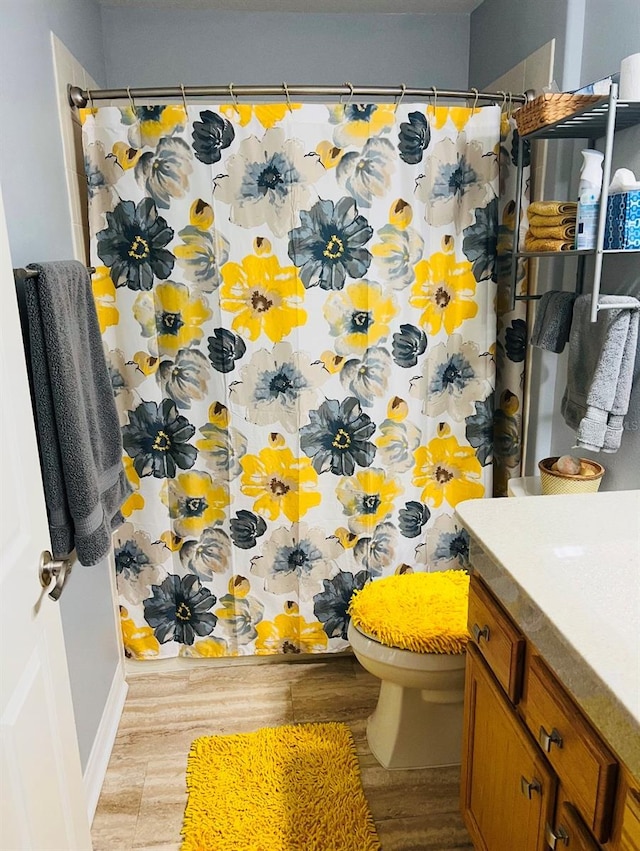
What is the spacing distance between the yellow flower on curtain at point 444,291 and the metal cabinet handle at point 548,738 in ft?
4.35

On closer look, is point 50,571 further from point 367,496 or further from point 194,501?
point 367,496

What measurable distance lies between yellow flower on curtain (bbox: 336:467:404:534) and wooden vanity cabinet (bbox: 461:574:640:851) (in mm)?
834

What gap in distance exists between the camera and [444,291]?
2.10m

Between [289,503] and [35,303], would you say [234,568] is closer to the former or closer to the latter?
[289,503]

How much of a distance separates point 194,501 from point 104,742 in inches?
30.2

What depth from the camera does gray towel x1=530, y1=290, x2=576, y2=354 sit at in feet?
5.68

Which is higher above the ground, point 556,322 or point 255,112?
point 255,112

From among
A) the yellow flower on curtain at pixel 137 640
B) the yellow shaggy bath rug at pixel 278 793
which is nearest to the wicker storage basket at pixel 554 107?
the yellow shaggy bath rug at pixel 278 793

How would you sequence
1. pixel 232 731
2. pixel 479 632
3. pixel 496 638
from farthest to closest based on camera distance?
pixel 232 731 → pixel 479 632 → pixel 496 638

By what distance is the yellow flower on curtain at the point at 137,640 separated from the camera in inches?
90.4

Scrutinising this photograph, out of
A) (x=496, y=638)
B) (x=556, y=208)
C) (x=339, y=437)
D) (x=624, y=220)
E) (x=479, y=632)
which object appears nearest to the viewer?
(x=496, y=638)

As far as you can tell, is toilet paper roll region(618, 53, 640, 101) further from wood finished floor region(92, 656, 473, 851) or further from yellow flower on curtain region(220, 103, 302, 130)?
wood finished floor region(92, 656, 473, 851)

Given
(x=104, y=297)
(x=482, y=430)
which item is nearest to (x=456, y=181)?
(x=482, y=430)

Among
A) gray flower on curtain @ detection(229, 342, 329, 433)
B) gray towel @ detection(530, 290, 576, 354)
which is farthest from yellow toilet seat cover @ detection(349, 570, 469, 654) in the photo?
gray towel @ detection(530, 290, 576, 354)
